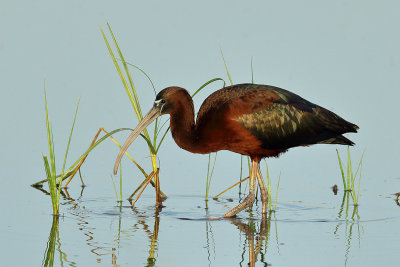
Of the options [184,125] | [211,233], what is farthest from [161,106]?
[211,233]

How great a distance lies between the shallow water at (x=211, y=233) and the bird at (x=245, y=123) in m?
0.52

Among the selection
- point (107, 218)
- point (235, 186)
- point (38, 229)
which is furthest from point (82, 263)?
point (235, 186)

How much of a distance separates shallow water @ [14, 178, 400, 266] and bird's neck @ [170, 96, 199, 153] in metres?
0.81

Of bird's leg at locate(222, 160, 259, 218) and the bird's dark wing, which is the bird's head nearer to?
the bird's dark wing


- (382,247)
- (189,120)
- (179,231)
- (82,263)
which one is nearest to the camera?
(82,263)

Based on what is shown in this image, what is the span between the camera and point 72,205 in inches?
390

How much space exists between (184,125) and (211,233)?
1.62m

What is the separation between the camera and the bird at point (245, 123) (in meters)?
9.74

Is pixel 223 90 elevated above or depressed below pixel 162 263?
above

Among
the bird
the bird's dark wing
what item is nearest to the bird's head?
the bird

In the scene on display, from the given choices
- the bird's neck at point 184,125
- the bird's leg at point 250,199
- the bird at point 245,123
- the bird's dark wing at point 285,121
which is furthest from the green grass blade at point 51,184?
the bird's dark wing at point 285,121

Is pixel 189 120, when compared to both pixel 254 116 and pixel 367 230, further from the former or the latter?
pixel 367 230

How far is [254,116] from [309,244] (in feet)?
7.37

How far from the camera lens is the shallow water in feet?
24.7
